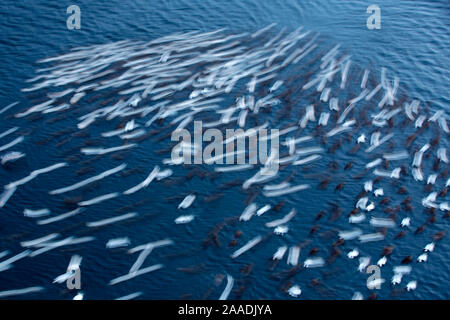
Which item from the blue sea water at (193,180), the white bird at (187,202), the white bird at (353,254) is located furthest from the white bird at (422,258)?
the white bird at (187,202)

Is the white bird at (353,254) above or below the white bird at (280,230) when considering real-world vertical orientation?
below

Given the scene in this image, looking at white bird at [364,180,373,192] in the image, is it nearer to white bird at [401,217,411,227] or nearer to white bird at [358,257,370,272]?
white bird at [401,217,411,227]

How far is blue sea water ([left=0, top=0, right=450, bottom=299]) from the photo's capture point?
40.7 ft

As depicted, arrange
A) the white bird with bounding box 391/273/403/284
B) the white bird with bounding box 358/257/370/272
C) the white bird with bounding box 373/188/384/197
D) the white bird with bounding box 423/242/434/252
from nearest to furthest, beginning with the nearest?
Answer: 1. the white bird with bounding box 391/273/403/284
2. the white bird with bounding box 358/257/370/272
3. the white bird with bounding box 423/242/434/252
4. the white bird with bounding box 373/188/384/197

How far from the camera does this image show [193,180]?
14789mm

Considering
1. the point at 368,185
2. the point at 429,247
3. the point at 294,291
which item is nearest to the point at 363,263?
the point at 429,247

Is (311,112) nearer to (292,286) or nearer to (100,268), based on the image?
(292,286)

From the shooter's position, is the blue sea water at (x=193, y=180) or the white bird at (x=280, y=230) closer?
the blue sea water at (x=193, y=180)

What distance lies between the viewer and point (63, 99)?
16953 millimetres

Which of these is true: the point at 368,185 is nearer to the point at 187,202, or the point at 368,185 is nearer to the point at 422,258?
the point at 422,258

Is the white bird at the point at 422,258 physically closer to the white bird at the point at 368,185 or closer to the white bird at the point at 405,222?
the white bird at the point at 405,222

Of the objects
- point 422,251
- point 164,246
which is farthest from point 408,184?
point 164,246

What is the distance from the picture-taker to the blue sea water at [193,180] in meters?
12.4

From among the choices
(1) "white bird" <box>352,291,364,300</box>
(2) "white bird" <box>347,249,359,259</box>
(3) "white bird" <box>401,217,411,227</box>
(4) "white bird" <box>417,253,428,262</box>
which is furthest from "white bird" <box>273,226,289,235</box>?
(4) "white bird" <box>417,253,428,262</box>
